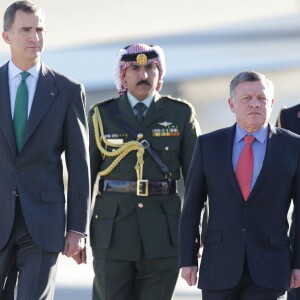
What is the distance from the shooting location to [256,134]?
16.3ft

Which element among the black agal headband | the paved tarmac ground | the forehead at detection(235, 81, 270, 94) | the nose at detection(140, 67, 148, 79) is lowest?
the paved tarmac ground

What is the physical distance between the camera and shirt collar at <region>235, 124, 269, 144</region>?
4.96m

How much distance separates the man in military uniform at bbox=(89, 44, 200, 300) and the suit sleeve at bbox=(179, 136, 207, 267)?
0.98 meters

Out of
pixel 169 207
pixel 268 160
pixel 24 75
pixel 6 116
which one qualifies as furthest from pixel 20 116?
pixel 169 207

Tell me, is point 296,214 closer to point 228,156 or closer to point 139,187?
point 228,156

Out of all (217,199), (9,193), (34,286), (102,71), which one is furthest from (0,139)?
(102,71)

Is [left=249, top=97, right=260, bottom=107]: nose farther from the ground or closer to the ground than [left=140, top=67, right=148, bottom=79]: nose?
closer to the ground

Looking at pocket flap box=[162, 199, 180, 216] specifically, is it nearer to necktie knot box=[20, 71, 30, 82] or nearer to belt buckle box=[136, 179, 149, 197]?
belt buckle box=[136, 179, 149, 197]

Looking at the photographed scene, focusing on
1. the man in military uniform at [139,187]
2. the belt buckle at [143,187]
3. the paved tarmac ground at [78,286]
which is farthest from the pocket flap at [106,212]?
the paved tarmac ground at [78,286]

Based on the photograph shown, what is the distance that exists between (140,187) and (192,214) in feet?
3.35

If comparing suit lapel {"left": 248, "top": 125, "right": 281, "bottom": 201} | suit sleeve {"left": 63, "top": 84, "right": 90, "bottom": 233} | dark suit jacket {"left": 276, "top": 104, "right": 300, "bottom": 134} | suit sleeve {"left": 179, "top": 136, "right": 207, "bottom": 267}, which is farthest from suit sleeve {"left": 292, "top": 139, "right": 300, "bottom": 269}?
dark suit jacket {"left": 276, "top": 104, "right": 300, "bottom": 134}

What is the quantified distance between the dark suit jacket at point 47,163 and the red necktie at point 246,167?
712mm

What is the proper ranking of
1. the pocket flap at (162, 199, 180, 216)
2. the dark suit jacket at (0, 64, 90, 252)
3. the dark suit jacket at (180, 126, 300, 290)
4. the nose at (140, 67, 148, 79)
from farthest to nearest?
the nose at (140, 67, 148, 79)
the pocket flap at (162, 199, 180, 216)
the dark suit jacket at (0, 64, 90, 252)
the dark suit jacket at (180, 126, 300, 290)

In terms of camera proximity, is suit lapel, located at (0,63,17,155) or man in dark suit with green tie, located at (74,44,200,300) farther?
man in dark suit with green tie, located at (74,44,200,300)
